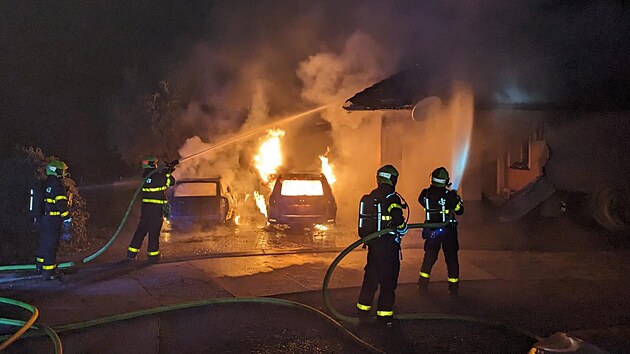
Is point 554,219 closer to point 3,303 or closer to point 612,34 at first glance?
point 612,34

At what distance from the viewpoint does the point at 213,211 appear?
46.1 ft

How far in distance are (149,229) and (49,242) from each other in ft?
5.38

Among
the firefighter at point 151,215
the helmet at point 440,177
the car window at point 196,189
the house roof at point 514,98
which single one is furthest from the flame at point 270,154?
the helmet at point 440,177

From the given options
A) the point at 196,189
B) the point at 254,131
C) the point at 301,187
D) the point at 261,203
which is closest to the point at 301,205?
the point at 301,187

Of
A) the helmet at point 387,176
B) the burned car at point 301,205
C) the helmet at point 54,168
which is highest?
the helmet at point 54,168

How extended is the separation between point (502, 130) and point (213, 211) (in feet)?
26.5

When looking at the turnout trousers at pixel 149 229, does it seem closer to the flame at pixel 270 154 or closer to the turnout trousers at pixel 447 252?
the turnout trousers at pixel 447 252

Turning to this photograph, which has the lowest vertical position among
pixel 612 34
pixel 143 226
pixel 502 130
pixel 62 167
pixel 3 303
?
pixel 3 303

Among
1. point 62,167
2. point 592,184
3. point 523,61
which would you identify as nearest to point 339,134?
point 523,61

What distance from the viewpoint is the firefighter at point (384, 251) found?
6137mm

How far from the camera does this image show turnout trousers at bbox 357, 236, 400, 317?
6.11 m

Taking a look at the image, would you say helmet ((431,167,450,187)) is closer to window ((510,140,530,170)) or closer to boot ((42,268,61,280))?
boot ((42,268,61,280))

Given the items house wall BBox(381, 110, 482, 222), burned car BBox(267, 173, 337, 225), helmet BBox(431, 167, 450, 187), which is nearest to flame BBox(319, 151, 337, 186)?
house wall BBox(381, 110, 482, 222)

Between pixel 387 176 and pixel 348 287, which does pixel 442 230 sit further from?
pixel 387 176
